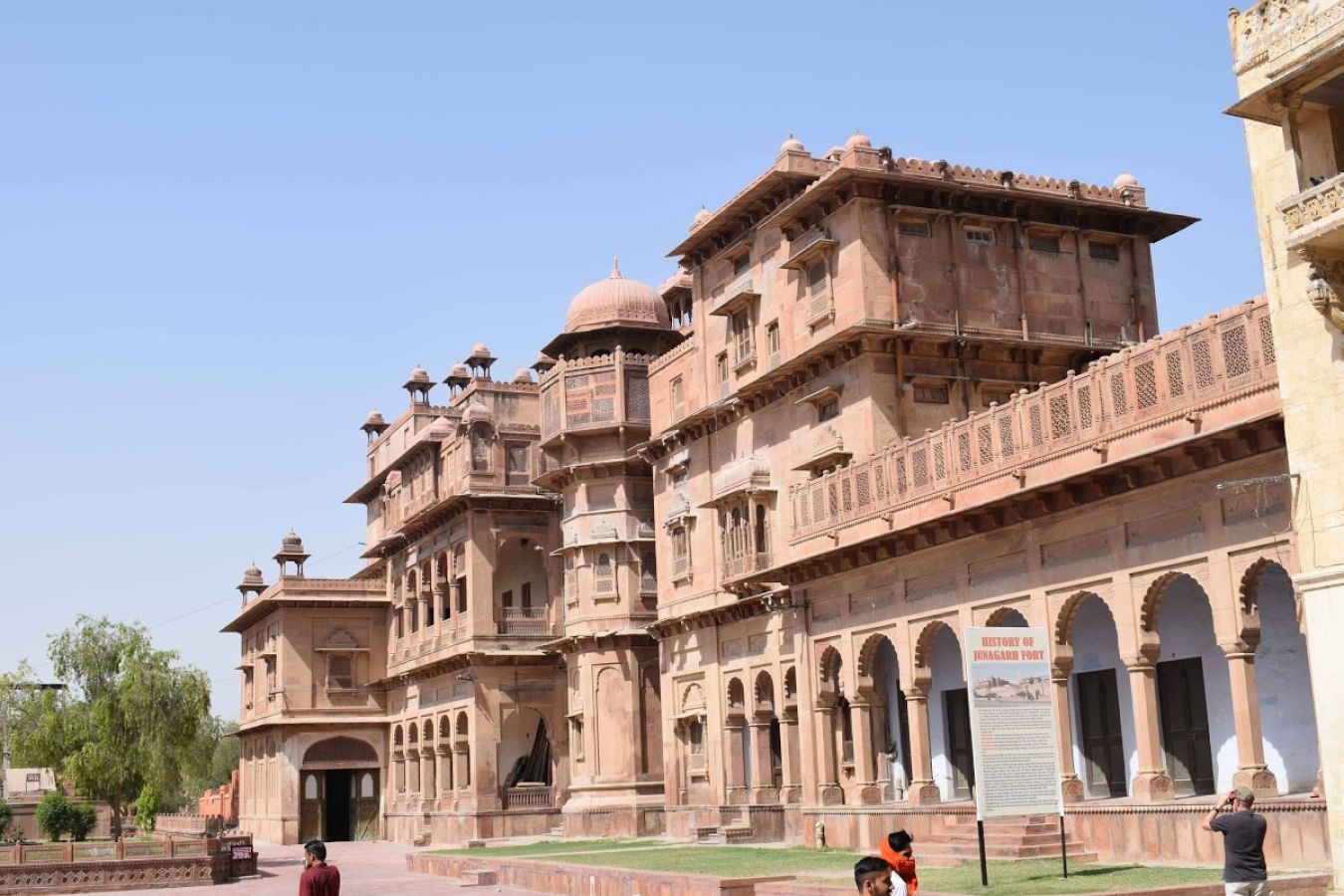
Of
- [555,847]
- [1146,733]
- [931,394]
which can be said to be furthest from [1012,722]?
[555,847]

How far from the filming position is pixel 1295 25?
16.0 meters

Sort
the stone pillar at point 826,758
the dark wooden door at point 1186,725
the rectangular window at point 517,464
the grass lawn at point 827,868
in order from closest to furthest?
1. the grass lawn at point 827,868
2. the dark wooden door at point 1186,725
3. the stone pillar at point 826,758
4. the rectangular window at point 517,464

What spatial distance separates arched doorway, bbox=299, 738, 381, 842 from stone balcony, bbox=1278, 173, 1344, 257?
156 ft

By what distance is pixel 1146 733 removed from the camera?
20.4m

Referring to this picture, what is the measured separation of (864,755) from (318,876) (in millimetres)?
15908

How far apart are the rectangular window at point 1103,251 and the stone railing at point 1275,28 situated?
13.8m

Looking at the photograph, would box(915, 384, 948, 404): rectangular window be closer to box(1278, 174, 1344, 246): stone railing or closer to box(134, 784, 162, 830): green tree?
box(1278, 174, 1344, 246): stone railing

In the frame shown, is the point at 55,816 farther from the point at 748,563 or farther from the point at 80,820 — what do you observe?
the point at 748,563

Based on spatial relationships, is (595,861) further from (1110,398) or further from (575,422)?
(575,422)

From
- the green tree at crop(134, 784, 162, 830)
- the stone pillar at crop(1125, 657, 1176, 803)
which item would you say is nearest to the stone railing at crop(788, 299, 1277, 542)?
the stone pillar at crop(1125, 657, 1176, 803)

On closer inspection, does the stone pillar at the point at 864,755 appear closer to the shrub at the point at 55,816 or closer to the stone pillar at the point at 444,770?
the stone pillar at the point at 444,770

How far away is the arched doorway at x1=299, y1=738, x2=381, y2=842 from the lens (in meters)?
57.2

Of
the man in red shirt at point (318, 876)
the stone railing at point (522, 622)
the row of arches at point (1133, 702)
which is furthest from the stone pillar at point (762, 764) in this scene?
the man in red shirt at point (318, 876)

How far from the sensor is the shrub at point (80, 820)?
43406mm
